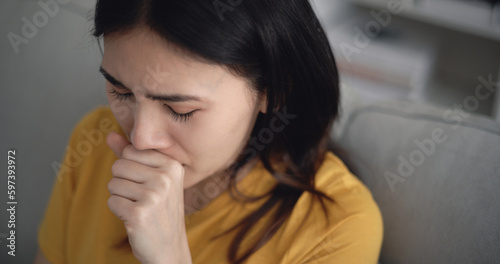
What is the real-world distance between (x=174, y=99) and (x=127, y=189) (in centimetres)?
17

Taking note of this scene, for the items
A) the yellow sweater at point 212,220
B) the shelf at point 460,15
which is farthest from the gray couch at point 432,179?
the shelf at point 460,15

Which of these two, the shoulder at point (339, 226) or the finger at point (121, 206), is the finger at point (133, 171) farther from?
the shoulder at point (339, 226)

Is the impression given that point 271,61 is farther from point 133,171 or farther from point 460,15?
point 460,15

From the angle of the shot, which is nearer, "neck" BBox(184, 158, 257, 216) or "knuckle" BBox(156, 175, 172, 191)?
"knuckle" BBox(156, 175, 172, 191)

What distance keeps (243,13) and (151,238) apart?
14.6 inches

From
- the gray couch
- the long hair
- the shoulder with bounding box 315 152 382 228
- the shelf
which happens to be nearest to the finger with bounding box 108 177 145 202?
the long hair

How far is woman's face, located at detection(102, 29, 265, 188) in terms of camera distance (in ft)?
2.03

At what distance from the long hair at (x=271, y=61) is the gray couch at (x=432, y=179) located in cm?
13

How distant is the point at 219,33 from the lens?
614mm

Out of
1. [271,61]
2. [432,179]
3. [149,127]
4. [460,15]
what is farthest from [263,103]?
[460,15]

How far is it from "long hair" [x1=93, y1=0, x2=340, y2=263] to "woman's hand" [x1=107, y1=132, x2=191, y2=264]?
0.41 feet

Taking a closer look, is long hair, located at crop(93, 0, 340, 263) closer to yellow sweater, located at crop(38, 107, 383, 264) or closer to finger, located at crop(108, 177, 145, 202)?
yellow sweater, located at crop(38, 107, 383, 264)

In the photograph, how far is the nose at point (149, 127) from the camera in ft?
2.12

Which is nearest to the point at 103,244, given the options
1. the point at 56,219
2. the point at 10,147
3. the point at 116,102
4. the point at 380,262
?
the point at 56,219
